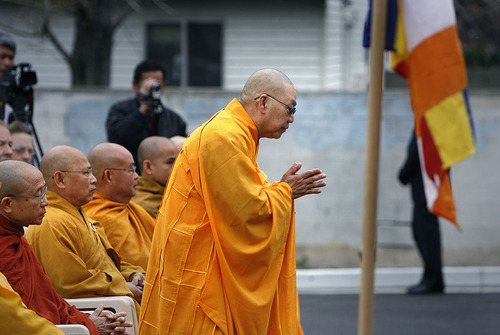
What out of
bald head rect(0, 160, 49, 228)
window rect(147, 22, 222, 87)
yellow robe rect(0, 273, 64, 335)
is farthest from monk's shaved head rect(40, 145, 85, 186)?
window rect(147, 22, 222, 87)

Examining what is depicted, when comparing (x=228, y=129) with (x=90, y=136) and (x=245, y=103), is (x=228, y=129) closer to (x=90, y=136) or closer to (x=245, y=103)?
(x=245, y=103)

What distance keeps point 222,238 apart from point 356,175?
6.48 meters

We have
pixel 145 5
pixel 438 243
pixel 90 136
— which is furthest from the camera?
pixel 145 5

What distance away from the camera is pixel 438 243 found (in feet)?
28.8

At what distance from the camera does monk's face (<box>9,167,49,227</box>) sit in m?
3.93

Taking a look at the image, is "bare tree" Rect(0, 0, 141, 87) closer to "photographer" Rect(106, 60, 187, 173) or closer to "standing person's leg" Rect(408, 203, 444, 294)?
"photographer" Rect(106, 60, 187, 173)

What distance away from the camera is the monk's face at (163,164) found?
5.83 m

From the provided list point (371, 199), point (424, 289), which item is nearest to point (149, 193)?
point (371, 199)

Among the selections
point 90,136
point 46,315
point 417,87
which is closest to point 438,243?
point 417,87

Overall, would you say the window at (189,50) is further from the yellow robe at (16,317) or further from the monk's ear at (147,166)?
the yellow robe at (16,317)

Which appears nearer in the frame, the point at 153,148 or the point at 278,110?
the point at 278,110

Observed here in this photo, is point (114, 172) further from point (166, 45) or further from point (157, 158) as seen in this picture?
point (166, 45)

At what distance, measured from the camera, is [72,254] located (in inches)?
175

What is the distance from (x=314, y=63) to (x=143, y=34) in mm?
2865
